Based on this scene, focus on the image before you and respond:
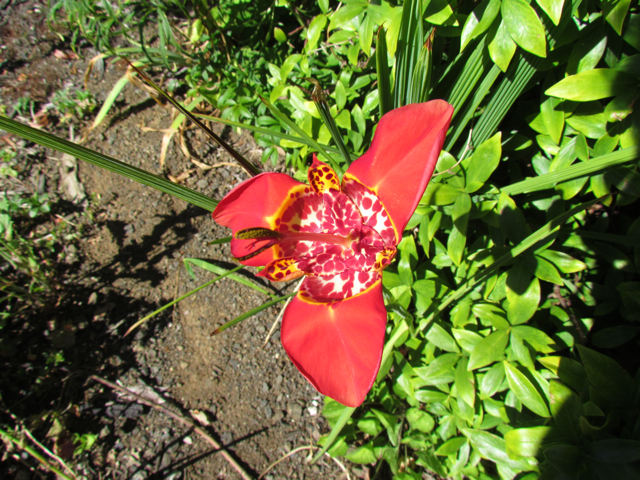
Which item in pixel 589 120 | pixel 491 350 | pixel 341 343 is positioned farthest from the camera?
pixel 491 350

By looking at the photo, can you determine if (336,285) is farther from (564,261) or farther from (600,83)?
(600,83)

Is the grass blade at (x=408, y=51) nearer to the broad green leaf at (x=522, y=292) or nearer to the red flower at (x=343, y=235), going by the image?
the red flower at (x=343, y=235)

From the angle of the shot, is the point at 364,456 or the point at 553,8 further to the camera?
the point at 364,456

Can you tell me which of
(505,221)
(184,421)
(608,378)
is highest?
(505,221)

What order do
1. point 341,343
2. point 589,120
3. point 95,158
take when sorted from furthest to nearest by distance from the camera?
point 589,120 < point 341,343 < point 95,158

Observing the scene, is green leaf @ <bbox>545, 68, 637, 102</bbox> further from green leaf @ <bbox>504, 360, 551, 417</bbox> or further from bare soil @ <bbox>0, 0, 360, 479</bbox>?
bare soil @ <bbox>0, 0, 360, 479</bbox>

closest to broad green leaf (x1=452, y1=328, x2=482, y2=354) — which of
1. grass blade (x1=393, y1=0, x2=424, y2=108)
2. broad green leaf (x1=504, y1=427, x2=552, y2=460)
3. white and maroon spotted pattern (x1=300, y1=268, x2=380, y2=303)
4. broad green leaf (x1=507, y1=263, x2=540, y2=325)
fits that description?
broad green leaf (x1=507, y1=263, x2=540, y2=325)

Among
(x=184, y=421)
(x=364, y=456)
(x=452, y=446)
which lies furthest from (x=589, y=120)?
(x=184, y=421)

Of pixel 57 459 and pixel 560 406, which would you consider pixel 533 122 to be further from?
pixel 57 459
